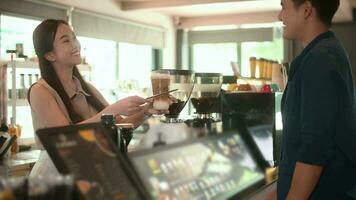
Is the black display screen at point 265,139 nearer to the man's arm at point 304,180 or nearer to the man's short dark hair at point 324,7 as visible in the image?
the man's arm at point 304,180

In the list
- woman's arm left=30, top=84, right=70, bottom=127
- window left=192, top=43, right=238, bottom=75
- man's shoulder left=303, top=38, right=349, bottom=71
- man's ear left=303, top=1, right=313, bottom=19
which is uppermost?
window left=192, top=43, right=238, bottom=75

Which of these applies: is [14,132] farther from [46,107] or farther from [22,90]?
[46,107]

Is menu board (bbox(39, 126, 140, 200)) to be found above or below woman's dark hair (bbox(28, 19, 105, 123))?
below

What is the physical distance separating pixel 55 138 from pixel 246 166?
549 millimetres

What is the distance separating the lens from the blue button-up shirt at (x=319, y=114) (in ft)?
4.21

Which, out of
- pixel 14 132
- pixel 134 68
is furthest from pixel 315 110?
pixel 134 68

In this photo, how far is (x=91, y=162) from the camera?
0.89 meters

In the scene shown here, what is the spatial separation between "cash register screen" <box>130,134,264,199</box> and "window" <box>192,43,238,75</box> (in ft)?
18.7

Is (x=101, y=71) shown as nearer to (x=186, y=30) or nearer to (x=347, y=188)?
(x=186, y=30)

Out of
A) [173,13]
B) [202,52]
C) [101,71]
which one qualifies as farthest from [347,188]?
[202,52]

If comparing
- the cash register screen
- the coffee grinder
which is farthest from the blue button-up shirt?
the coffee grinder

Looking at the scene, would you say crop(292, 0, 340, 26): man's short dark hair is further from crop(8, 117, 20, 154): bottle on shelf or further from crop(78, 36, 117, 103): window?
crop(78, 36, 117, 103): window

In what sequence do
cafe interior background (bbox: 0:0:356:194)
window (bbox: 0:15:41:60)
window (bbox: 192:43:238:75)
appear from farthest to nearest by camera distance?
1. window (bbox: 192:43:238:75)
2. cafe interior background (bbox: 0:0:356:194)
3. window (bbox: 0:15:41:60)

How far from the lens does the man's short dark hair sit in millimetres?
1364
